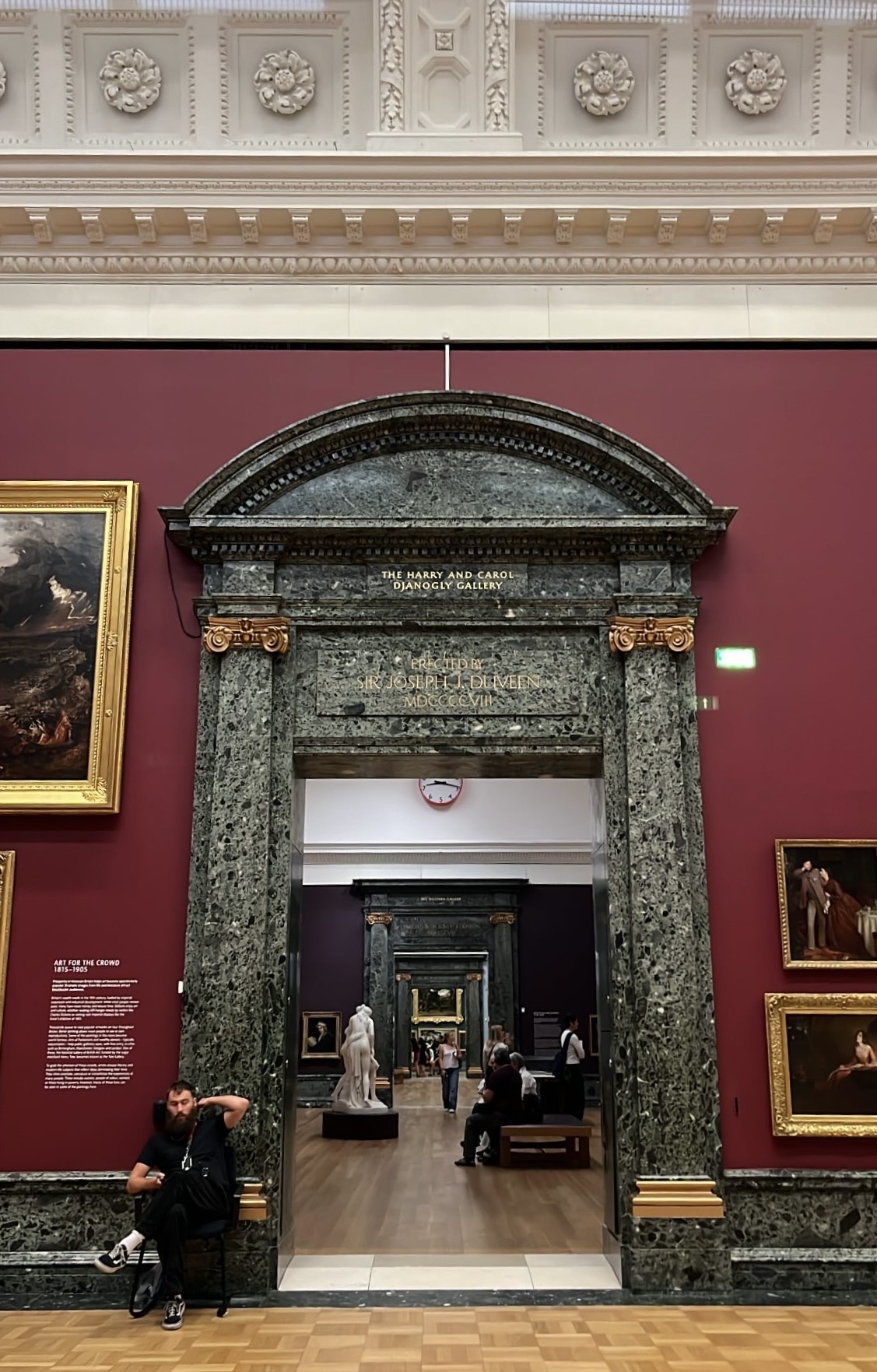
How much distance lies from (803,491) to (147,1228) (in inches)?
266

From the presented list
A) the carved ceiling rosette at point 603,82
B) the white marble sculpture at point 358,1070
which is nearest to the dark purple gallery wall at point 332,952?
the white marble sculpture at point 358,1070

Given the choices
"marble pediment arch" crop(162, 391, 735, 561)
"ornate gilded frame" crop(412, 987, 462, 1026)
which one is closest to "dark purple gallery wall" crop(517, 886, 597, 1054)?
"ornate gilded frame" crop(412, 987, 462, 1026)

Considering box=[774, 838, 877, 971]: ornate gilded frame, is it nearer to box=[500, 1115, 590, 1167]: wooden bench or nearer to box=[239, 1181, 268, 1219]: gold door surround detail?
box=[239, 1181, 268, 1219]: gold door surround detail

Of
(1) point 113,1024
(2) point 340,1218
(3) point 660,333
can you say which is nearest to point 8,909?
(1) point 113,1024

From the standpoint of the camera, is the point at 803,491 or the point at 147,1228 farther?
the point at 803,491

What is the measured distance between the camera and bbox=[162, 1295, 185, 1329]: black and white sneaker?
6.52 m

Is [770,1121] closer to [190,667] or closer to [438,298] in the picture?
[190,667]

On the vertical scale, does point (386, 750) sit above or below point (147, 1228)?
above

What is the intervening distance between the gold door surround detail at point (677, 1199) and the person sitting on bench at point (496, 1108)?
17.3ft

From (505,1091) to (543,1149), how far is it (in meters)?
0.72

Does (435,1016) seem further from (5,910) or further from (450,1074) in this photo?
(5,910)

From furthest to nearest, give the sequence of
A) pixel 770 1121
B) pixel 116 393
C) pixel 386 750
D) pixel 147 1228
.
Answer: pixel 116 393
pixel 386 750
pixel 770 1121
pixel 147 1228

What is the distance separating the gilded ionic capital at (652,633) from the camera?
323 inches

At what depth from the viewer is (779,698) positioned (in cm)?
828
